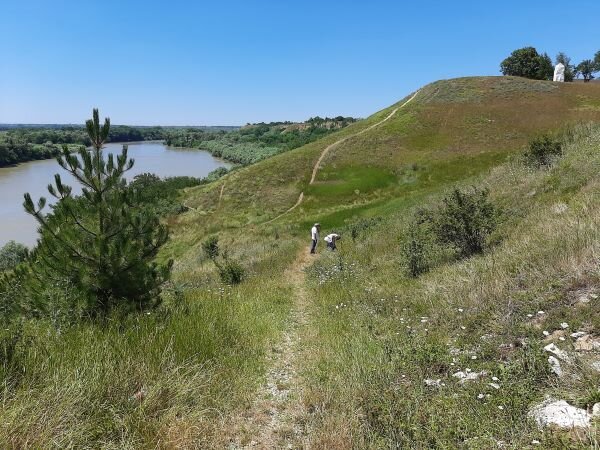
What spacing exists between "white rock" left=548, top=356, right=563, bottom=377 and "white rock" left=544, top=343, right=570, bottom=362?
0.05 m

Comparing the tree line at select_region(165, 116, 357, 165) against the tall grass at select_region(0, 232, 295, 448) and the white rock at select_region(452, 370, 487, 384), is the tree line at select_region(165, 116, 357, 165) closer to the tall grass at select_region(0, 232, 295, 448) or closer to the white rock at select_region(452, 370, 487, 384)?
the tall grass at select_region(0, 232, 295, 448)

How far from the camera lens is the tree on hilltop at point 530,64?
73.6 m

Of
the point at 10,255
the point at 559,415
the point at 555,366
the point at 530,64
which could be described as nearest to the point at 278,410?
the point at 559,415

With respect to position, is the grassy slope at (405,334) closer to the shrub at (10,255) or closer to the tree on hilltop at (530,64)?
the shrub at (10,255)

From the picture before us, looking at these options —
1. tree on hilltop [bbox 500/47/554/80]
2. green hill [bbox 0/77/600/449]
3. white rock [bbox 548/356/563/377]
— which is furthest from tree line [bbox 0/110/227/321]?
tree on hilltop [bbox 500/47/554/80]

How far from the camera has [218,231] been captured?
120ft

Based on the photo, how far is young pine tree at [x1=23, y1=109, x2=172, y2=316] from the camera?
571 cm

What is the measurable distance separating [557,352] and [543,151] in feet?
49.0

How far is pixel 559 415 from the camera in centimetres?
271

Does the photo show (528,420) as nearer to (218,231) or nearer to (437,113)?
(218,231)

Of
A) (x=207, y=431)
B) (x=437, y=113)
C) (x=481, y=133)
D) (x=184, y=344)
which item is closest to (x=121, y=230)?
(x=184, y=344)

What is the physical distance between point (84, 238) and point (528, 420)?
19.2ft

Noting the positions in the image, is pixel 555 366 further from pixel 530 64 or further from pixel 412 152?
pixel 530 64

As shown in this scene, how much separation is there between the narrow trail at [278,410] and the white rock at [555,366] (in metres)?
2.13
